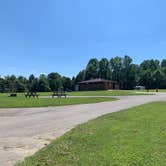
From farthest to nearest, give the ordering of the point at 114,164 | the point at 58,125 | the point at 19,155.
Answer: the point at 58,125, the point at 19,155, the point at 114,164

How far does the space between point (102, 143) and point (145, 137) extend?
142 cm

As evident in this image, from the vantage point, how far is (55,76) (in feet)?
347

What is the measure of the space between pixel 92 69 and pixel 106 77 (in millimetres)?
7071

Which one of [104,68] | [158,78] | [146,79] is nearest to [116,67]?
[104,68]

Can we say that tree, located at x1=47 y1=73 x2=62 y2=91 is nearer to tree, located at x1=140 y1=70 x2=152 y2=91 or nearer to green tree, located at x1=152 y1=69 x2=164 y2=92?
tree, located at x1=140 y1=70 x2=152 y2=91

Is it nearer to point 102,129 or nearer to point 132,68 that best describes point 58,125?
point 102,129

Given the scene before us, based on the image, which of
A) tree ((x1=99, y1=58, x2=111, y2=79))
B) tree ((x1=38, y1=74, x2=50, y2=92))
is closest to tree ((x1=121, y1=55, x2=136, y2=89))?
tree ((x1=99, y1=58, x2=111, y2=79))

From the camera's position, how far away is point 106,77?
111438 millimetres

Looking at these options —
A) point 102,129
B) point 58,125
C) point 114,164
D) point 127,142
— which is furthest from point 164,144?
point 58,125

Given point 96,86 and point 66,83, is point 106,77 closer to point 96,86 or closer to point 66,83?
point 66,83

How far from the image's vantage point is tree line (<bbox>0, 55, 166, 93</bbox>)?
9744cm

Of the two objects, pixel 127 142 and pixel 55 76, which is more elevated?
pixel 55 76

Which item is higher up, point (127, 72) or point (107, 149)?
point (127, 72)

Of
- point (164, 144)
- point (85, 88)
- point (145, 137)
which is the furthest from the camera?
point (85, 88)
